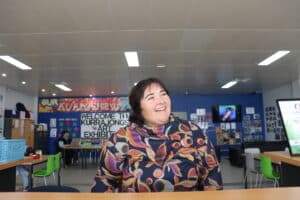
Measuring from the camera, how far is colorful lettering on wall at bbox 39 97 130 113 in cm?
1248

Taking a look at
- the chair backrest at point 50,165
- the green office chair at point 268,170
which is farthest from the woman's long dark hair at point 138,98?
the chair backrest at point 50,165

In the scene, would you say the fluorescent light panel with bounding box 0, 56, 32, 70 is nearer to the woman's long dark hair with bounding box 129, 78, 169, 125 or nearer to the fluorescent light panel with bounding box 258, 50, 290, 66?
the woman's long dark hair with bounding box 129, 78, 169, 125

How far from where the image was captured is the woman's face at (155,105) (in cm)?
141

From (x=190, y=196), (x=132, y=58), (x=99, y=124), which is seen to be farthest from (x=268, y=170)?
(x=99, y=124)

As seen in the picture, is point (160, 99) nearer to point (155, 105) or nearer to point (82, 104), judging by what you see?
point (155, 105)

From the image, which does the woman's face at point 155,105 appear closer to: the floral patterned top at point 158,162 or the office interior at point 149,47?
the floral patterned top at point 158,162

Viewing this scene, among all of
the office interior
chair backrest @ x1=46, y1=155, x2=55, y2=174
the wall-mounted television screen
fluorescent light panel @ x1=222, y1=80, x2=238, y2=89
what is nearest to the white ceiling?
the office interior

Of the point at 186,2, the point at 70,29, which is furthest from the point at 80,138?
the point at 186,2

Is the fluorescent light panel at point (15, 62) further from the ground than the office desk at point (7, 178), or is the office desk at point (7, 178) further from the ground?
the fluorescent light panel at point (15, 62)

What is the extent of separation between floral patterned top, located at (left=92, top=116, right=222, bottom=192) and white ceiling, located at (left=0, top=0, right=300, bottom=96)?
8.63ft

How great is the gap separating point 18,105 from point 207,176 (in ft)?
36.3

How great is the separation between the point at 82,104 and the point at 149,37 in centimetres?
846

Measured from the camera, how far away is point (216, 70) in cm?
764

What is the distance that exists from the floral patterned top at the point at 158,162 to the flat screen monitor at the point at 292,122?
65cm
